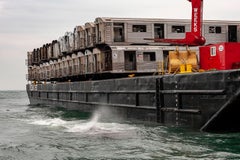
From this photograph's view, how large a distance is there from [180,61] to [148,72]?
8.85 meters

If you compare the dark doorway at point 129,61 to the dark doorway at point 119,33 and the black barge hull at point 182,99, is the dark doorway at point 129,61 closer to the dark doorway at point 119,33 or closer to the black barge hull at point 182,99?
the dark doorway at point 119,33

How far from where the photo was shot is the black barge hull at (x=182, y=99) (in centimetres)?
1306

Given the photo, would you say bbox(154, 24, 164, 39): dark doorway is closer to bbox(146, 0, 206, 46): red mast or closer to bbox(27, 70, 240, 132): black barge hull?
bbox(27, 70, 240, 132): black barge hull

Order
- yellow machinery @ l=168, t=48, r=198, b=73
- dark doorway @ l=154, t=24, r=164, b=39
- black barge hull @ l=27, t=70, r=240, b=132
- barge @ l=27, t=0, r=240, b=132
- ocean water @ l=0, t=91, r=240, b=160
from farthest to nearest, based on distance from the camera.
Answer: dark doorway @ l=154, t=24, r=164, b=39
yellow machinery @ l=168, t=48, r=198, b=73
barge @ l=27, t=0, r=240, b=132
black barge hull @ l=27, t=70, r=240, b=132
ocean water @ l=0, t=91, r=240, b=160

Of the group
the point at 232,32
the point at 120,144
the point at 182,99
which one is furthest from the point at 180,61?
the point at 232,32

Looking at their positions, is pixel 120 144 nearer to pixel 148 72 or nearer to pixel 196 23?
pixel 196 23

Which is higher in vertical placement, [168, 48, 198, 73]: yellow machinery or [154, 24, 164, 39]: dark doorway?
[154, 24, 164, 39]: dark doorway

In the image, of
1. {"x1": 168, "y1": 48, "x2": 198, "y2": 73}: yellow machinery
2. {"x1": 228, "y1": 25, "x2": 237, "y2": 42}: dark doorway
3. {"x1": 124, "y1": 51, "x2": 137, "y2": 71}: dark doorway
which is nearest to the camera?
{"x1": 168, "y1": 48, "x2": 198, "y2": 73}: yellow machinery

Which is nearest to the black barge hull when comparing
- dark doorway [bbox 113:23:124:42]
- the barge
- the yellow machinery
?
the barge

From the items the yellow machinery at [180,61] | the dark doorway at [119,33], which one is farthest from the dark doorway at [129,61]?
the yellow machinery at [180,61]

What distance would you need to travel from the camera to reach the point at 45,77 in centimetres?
4556

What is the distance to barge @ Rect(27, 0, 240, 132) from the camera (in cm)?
1381

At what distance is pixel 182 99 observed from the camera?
49.6 ft

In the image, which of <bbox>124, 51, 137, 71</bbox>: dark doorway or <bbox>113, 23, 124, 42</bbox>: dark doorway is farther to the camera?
<bbox>113, 23, 124, 42</bbox>: dark doorway
